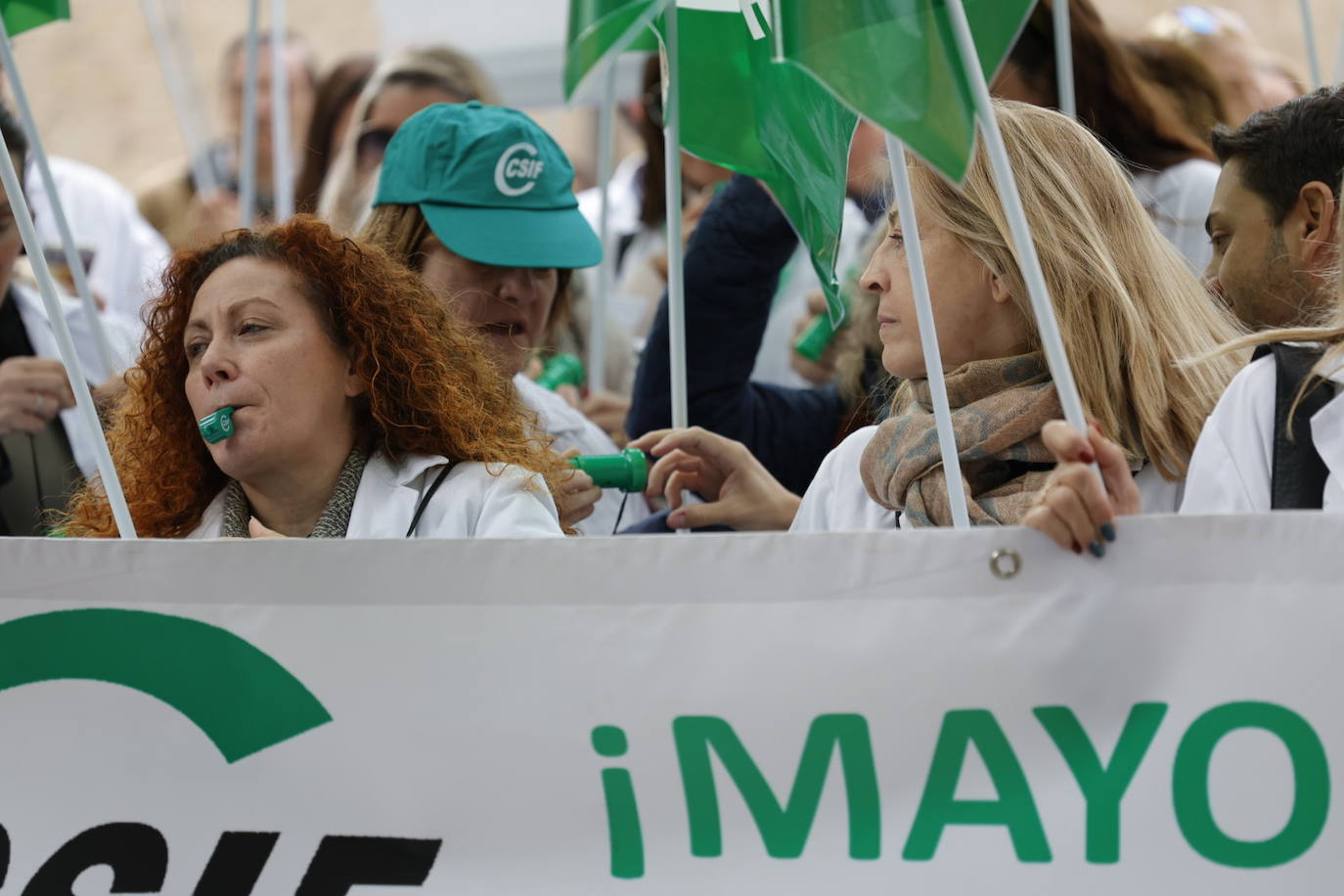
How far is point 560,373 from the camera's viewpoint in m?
3.68

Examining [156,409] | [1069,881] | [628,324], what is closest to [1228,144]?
[1069,881]

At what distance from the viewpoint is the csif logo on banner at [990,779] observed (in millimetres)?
1690

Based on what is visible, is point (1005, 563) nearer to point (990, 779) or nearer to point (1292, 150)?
point (990, 779)

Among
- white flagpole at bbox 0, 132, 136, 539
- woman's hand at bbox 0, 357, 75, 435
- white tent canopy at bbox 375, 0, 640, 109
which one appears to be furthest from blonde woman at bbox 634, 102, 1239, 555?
white tent canopy at bbox 375, 0, 640, 109

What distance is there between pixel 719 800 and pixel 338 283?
3.52ft

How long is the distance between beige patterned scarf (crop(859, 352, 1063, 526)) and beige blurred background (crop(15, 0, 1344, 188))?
40.5ft

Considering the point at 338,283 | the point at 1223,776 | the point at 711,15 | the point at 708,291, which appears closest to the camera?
the point at 1223,776

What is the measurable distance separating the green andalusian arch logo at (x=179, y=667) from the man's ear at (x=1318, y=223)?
4.79ft

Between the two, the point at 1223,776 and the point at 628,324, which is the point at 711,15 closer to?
the point at 1223,776

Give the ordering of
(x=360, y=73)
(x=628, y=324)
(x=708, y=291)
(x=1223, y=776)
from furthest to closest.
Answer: (x=360, y=73)
(x=628, y=324)
(x=708, y=291)
(x=1223, y=776)

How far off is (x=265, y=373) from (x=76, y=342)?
1.53 meters

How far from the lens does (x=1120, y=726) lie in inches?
67.9

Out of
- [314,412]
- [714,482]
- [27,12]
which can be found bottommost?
[714,482]

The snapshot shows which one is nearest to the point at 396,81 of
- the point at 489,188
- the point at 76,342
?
the point at 76,342
